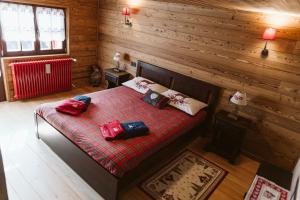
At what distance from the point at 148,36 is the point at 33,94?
2581 millimetres

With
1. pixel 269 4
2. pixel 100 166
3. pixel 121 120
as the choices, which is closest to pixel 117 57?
pixel 121 120

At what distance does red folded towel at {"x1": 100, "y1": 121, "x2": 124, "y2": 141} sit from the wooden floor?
617 mm

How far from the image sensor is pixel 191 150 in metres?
3.30

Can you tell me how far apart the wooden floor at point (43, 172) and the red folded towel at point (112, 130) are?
617 mm

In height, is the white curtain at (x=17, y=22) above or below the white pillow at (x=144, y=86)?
above

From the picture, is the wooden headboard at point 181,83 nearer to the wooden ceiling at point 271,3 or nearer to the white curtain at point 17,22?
the wooden ceiling at point 271,3

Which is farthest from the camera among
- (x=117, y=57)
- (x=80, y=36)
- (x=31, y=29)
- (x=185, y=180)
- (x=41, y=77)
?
(x=80, y=36)

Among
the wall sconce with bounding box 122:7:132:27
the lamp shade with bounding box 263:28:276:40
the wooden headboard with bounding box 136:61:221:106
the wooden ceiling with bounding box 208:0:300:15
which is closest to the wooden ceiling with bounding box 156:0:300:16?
the wooden ceiling with bounding box 208:0:300:15

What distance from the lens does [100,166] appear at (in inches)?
85.6

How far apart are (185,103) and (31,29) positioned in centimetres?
322

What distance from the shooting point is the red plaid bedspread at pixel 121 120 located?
2.18 metres

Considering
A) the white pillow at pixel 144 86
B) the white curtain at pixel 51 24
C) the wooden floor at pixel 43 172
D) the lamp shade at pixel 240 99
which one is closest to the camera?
the wooden floor at pixel 43 172

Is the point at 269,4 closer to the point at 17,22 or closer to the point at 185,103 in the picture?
the point at 185,103

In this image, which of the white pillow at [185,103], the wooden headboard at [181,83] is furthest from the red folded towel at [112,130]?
the wooden headboard at [181,83]
